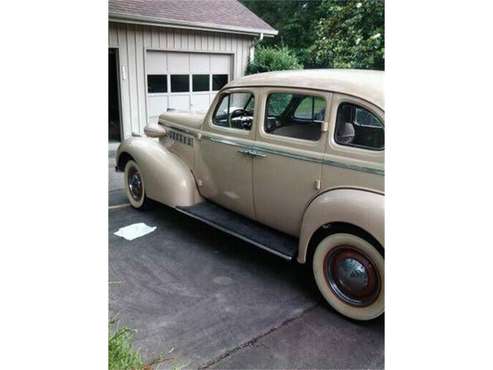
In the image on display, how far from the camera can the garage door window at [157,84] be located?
10.0 m

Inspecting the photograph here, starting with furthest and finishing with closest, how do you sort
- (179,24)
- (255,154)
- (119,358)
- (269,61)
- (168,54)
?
1. (269,61)
2. (168,54)
3. (179,24)
4. (255,154)
5. (119,358)

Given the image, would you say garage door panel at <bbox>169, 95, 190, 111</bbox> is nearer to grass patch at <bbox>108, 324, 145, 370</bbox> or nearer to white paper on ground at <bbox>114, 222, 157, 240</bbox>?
white paper on ground at <bbox>114, 222, 157, 240</bbox>

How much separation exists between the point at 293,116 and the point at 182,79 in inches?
284

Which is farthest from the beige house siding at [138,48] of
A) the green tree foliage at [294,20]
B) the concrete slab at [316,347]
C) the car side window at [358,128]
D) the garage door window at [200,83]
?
the green tree foliage at [294,20]

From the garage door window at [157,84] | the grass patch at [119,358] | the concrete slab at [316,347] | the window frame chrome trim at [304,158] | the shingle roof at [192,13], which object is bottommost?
the concrete slab at [316,347]

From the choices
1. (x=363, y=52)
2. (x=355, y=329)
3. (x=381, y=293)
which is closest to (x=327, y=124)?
(x=381, y=293)

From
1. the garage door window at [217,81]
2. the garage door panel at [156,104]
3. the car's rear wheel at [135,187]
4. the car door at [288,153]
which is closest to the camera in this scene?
the car door at [288,153]

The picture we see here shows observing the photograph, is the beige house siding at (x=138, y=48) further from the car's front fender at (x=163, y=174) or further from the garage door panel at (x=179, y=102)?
the car's front fender at (x=163, y=174)

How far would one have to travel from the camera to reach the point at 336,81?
11.3ft

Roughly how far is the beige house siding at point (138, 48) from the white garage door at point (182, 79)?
20cm

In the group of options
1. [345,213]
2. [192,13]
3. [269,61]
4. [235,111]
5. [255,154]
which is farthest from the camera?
[269,61]

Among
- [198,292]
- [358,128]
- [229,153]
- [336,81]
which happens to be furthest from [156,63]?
[358,128]

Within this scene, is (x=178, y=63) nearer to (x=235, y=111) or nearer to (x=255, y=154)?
(x=235, y=111)
